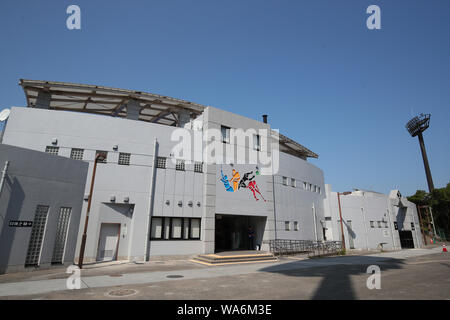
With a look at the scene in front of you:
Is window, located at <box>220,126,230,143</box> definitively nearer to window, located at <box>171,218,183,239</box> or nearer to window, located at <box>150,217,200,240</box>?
window, located at <box>150,217,200,240</box>

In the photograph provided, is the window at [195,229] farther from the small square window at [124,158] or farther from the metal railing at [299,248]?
the metal railing at [299,248]

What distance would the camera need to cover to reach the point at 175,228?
63.4 feet

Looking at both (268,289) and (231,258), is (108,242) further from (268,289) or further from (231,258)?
(268,289)

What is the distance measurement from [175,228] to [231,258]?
513cm

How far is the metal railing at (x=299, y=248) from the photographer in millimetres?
22781

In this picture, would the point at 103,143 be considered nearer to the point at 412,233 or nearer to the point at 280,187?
the point at 280,187

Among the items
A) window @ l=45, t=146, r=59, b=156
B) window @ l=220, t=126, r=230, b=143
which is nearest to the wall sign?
window @ l=45, t=146, r=59, b=156

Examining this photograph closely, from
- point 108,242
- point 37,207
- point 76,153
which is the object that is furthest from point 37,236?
point 76,153

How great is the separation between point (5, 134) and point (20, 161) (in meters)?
6.54

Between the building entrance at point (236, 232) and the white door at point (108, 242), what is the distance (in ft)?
33.0

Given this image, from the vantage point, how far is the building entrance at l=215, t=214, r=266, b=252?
24078 mm

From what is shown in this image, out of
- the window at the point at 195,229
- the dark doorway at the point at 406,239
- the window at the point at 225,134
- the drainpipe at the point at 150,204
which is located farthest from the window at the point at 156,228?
the dark doorway at the point at 406,239

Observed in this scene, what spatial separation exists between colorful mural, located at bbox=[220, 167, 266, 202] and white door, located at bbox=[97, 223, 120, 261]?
9628 millimetres
